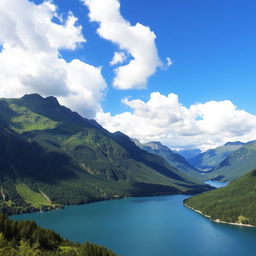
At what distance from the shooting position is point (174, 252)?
19600 cm

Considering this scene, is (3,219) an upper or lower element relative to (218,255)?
upper

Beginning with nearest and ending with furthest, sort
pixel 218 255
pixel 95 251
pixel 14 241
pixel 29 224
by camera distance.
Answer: pixel 14 241
pixel 95 251
pixel 29 224
pixel 218 255

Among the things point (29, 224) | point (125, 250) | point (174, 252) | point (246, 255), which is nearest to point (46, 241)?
point (29, 224)

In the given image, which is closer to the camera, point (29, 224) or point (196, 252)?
point (29, 224)

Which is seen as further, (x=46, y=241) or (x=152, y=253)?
(x=152, y=253)

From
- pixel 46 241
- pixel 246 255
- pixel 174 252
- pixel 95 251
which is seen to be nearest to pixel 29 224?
pixel 46 241

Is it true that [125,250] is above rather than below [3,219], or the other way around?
below

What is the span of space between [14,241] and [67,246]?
88.4ft

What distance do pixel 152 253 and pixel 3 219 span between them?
320 feet

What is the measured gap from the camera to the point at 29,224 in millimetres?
133125

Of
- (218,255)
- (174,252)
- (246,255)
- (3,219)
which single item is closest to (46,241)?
(3,219)

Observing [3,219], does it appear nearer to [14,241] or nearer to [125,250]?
[14,241]

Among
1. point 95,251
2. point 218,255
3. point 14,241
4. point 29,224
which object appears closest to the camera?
point 14,241

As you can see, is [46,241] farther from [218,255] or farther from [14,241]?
[218,255]
